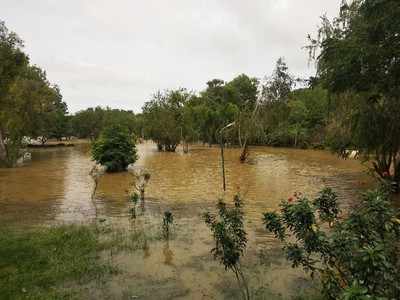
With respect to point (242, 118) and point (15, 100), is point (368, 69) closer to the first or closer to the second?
point (242, 118)

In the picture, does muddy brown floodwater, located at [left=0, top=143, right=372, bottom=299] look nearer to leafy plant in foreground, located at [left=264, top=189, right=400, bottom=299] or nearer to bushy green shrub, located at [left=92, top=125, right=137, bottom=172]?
bushy green shrub, located at [left=92, top=125, right=137, bottom=172]

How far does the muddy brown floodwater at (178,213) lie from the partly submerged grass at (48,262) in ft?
1.74

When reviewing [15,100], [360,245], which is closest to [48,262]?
[360,245]

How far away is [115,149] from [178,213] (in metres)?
12.0

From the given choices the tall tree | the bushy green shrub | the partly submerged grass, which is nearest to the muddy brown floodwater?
the partly submerged grass

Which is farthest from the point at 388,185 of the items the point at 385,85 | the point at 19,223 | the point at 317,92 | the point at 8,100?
the point at 317,92

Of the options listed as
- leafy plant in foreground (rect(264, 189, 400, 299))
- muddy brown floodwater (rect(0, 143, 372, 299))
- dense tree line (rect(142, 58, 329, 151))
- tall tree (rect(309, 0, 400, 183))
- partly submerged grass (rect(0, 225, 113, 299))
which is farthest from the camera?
dense tree line (rect(142, 58, 329, 151))

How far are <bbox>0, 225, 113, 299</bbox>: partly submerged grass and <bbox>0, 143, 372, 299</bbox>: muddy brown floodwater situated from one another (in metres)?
0.53

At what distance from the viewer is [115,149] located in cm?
2194

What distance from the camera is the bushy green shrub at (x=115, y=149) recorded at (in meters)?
21.6

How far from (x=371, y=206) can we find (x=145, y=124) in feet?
128

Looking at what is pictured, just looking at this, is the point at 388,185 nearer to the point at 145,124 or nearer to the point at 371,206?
the point at 371,206

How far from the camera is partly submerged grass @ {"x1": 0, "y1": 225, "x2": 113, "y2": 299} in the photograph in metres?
5.63

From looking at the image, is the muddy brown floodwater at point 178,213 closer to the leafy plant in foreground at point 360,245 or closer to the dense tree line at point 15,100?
the leafy plant in foreground at point 360,245
